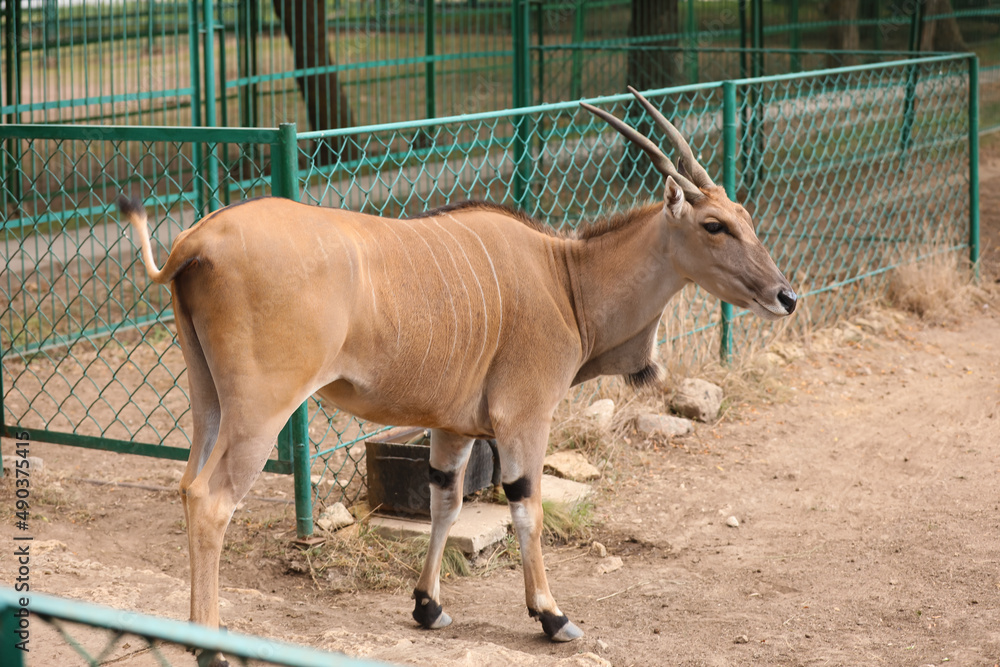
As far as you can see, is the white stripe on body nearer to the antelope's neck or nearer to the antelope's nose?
the antelope's neck

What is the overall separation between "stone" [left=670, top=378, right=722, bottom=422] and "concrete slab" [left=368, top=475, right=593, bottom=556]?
127 cm


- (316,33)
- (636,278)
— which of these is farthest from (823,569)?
(316,33)

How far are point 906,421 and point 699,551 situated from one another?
187cm

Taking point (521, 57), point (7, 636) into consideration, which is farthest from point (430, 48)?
point (7, 636)

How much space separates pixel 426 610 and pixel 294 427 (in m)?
0.83

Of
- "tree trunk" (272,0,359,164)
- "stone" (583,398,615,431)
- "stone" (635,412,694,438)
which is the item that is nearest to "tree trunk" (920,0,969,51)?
"tree trunk" (272,0,359,164)

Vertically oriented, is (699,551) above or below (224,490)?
below

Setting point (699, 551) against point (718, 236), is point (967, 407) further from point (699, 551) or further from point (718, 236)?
point (718, 236)

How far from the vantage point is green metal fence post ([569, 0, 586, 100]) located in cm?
1055

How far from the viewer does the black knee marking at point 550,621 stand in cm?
350

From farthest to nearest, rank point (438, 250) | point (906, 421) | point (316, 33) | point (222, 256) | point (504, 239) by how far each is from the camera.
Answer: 1. point (316, 33)
2. point (906, 421)
3. point (504, 239)
4. point (438, 250)
5. point (222, 256)

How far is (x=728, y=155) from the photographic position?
5828mm

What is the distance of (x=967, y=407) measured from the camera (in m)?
5.75

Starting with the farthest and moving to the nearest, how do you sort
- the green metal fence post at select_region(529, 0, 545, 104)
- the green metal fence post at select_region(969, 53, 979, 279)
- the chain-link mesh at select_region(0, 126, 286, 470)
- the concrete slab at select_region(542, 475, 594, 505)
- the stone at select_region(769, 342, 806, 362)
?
the green metal fence post at select_region(529, 0, 545, 104) < the green metal fence post at select_region(969, 53, 979, 279) < the stone at select_region(769, 342, 806, 362) < the concrete slab at select_region(542, 475, 594, 505) < the chain-link mesh at select_region(0, 126, 286, 470)
